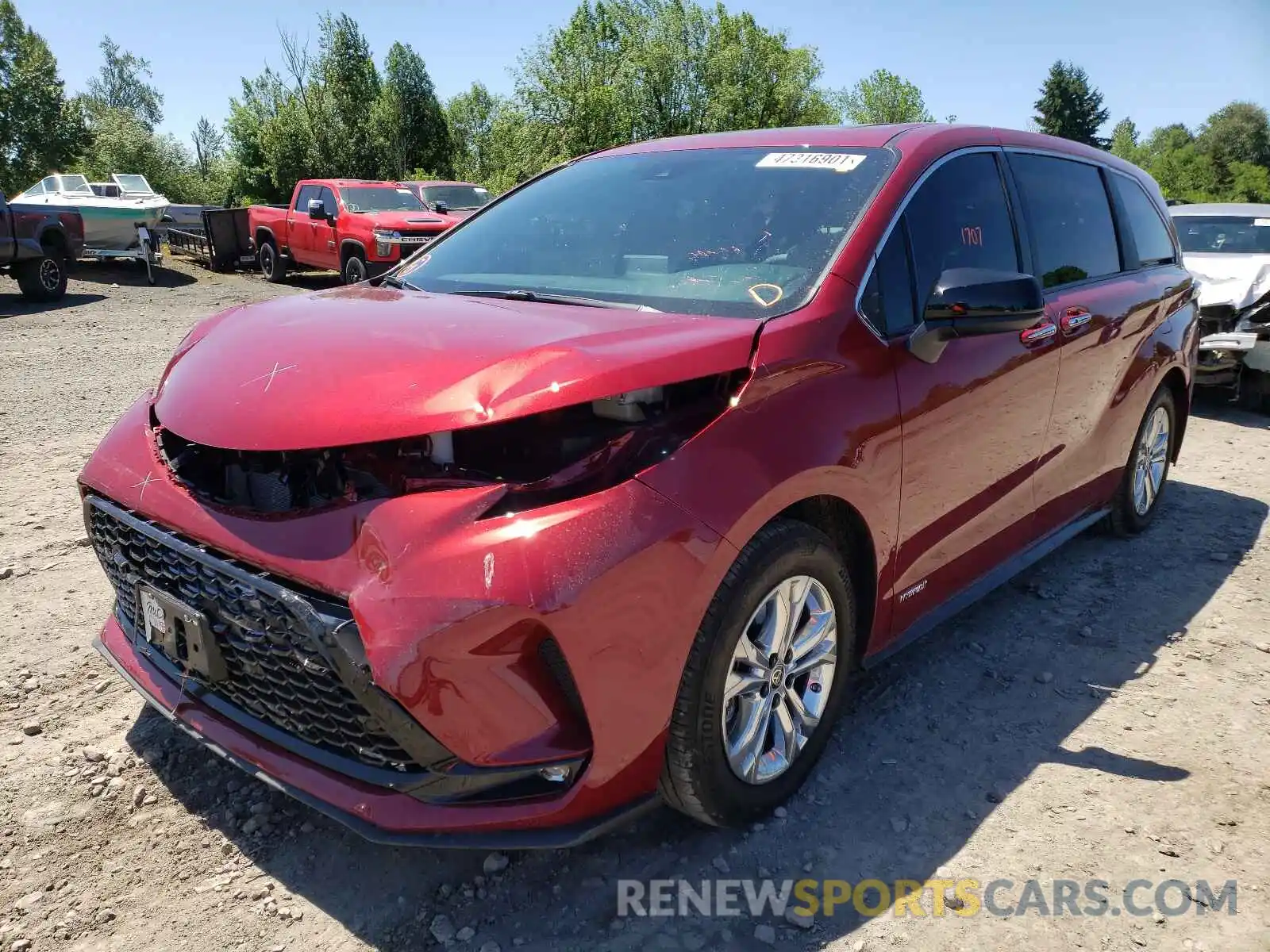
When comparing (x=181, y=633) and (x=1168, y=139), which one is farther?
(x=1168, y=139)

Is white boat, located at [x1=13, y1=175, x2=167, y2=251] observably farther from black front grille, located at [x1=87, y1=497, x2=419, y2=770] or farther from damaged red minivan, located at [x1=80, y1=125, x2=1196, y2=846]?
black front grille, located at [x1=87, y1=497, x2=419, y2=770]

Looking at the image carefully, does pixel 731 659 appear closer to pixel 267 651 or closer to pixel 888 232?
pixel 267 651

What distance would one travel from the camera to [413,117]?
146ft

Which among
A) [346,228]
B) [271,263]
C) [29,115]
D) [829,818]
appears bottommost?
[829,818]

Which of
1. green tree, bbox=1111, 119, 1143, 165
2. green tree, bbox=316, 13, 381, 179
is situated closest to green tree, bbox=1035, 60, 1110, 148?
green tree, bbox=1111, 119, 1143, 165

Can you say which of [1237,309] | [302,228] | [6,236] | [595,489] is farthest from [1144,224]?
[302,228]

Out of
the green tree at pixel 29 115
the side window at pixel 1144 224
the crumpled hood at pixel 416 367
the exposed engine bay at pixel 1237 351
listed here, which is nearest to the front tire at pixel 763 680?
the crumpled hood at pixel 416 367

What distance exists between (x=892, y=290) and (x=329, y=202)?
15.1 metres

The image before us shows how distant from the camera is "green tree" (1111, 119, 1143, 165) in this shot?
73438 mm

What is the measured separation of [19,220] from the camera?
1288cm

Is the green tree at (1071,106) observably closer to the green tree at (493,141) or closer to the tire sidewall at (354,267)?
the green tree at (493,141)

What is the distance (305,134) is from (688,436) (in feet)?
135

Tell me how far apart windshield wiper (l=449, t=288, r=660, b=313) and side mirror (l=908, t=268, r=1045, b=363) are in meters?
0.85

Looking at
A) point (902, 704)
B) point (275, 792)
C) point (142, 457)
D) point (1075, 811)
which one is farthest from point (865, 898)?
point (142, 457)
